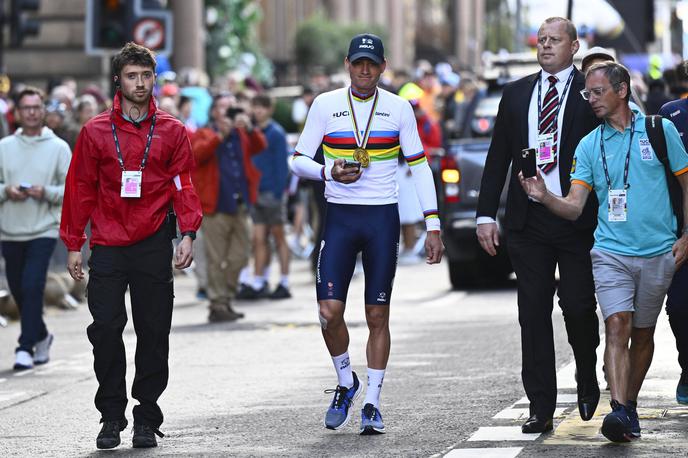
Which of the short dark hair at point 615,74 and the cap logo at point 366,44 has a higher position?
the cap logo at point 366,44

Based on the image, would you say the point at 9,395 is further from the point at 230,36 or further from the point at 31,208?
the point at 230,36

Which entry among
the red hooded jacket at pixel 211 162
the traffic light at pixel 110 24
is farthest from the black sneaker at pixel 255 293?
the traffic light at pixel 110 24

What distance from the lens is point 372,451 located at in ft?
29.4

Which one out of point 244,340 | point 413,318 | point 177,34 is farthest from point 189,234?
point 177,34

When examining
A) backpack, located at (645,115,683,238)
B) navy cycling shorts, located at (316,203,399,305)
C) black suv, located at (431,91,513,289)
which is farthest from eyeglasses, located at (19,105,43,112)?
black suv, located at (431,91,513,289)

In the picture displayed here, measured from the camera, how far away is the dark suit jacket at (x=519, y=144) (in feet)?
31.0

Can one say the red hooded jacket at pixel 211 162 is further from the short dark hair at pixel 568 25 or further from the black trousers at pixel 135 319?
the short dark hair at pixel 568 25

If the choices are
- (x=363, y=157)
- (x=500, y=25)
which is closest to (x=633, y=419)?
(x=363, y=157)

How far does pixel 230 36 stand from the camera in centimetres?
4588

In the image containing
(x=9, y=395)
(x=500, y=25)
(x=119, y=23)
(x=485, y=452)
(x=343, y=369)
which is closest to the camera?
(x=485, y=452)

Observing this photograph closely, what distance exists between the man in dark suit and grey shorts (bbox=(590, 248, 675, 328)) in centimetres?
22

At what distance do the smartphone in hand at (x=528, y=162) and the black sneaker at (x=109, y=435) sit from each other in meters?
2.33

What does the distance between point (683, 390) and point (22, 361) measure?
5.21 metres

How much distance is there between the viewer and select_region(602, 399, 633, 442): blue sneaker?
877cm
